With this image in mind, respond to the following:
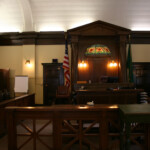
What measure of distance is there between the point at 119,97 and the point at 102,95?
0.68 metres

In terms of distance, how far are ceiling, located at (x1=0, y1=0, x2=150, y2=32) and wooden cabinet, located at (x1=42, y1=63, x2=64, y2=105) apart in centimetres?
232

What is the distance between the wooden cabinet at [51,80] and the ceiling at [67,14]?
232 centimetres

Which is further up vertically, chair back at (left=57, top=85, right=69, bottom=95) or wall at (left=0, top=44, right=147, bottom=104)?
wall at (left=0, top=44, right=147, bottom=104)

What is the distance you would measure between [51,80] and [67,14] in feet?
12.6

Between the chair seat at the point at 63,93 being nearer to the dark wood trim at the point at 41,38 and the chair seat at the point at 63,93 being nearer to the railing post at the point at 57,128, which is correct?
the dark wood trim at the point at 41,38

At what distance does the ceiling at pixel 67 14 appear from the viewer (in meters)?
7.71

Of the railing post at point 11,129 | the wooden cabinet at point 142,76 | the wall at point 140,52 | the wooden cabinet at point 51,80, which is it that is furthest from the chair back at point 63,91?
the railing post at point 11,129

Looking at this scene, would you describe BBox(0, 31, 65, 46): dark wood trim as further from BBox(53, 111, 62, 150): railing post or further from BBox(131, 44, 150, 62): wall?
BBox(53, 111, 62, 150): railing post

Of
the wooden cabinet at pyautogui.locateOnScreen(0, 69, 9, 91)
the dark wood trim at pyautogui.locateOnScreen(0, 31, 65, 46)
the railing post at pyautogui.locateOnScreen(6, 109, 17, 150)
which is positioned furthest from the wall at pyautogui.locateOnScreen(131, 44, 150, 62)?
the railing post at pyautogui.locateOnScreen(6, 109, 17, 150)

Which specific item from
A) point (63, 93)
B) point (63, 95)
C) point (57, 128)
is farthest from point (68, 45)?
point (57, 128)

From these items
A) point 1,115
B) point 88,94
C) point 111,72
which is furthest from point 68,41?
point 1,115

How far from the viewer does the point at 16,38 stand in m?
8.46

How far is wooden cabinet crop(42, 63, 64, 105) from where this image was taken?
8.27 m

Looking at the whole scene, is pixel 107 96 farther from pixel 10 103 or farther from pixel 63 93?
pixel 10 103
